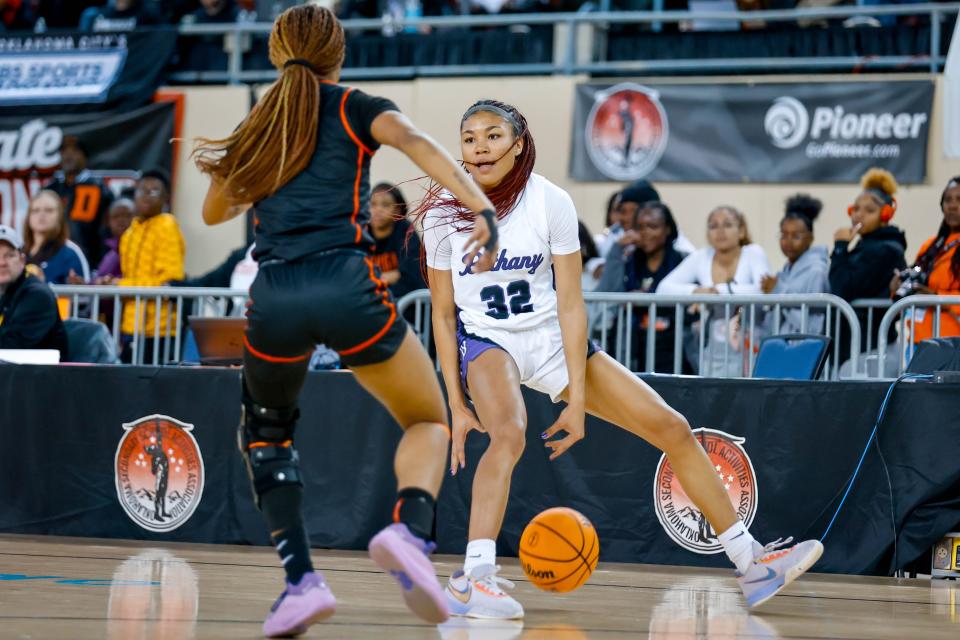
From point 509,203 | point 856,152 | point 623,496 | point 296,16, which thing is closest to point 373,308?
point 296,16

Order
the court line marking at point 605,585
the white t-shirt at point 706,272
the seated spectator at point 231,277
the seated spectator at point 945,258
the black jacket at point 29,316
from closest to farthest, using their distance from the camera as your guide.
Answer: the court line marking at point 605,585 < the seated spectator at point 945,258 < the black jacket at point 29,316 < the white t-shirt at point 706,272 < the seated spectator at point 231,277

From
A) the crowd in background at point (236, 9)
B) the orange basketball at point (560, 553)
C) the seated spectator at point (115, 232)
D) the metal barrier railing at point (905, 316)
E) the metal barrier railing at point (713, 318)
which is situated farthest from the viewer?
the crowd in background at point (236, 9)

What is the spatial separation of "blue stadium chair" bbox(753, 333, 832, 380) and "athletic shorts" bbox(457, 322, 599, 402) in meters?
2.75

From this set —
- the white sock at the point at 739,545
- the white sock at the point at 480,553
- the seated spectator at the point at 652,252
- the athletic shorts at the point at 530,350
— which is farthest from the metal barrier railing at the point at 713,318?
the white sock at the point at 480,553

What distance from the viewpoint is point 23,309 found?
29.4 feet

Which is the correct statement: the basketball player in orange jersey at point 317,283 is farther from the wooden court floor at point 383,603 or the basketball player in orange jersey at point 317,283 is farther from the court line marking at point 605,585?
the court line marking at point 605,585

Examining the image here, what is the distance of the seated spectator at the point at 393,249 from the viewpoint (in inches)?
386

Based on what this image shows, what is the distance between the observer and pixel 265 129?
4.25m

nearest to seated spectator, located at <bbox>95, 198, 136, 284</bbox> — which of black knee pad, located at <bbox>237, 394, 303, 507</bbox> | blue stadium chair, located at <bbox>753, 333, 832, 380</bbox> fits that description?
blue stadium chair, located at <bbox>753, 333, 832, 380</bbox>

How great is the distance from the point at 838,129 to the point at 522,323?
808 centimetres

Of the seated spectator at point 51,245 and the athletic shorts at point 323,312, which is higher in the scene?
the athletic shorts at point 323,312

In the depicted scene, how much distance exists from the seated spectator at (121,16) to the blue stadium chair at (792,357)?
354 inches

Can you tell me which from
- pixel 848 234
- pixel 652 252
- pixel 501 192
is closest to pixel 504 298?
pixel 501 192

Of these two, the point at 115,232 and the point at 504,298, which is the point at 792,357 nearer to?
the point at 504,298
